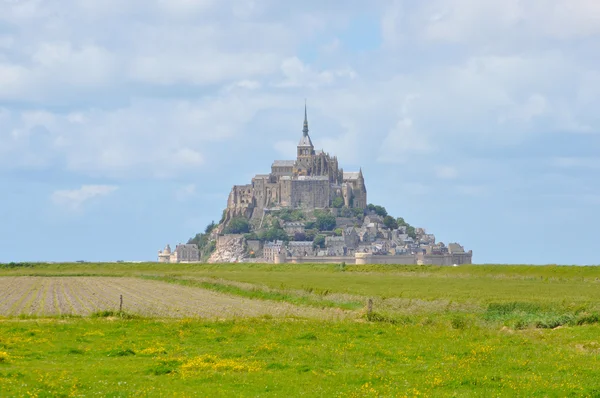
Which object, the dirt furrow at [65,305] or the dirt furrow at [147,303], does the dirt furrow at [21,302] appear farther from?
the dirt furrow at [147,303]

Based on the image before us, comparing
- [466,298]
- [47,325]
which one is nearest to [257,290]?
[466,298]

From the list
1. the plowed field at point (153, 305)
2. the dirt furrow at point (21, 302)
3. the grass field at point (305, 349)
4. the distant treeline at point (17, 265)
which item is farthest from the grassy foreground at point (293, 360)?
the distant treeline at point (17, 265)

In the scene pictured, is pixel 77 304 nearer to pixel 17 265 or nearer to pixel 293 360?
pixel 293 360

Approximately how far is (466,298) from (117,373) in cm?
3161

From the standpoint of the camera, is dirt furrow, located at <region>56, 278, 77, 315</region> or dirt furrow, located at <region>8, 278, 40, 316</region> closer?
dirt furrow, located at <region>56, 278, 77, 315</region>

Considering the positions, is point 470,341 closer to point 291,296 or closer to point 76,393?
point 76,393

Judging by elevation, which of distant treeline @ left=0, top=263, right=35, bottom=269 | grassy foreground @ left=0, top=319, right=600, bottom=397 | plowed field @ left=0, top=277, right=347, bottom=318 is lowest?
grassy foreground @ left=0, top=319, right=600, bottom=397

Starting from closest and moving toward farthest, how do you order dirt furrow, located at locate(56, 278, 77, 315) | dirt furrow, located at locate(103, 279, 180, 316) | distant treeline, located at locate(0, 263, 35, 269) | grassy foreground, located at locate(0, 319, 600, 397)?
grassy foreground, located at locate(0, 319, 600, 397) → dirt furrow, located at locate(56, 278, 77, 315) → dirt furrow, located at locate(103, 279, 180, 316) → distant treeline, located at locate(0, 263, 35, 269)

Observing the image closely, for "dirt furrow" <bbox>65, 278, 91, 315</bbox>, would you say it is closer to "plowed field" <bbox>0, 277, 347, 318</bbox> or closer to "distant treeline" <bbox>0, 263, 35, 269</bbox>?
"plowed field" <bbox>0, 277, 347, 318</bbox>

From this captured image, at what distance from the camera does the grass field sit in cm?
2061

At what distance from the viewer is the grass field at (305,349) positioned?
20609mm

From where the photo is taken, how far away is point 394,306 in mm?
45656

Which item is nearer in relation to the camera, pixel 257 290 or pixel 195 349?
pixel 195 349

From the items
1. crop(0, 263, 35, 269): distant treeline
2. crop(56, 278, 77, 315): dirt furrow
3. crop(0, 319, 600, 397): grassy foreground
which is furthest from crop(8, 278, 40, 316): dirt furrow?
crop(0, 263, 35, 269): distant treeline
